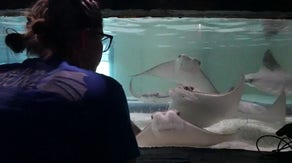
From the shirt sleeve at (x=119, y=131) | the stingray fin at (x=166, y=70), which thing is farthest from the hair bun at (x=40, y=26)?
the stingray fin at (x=166, y=70)

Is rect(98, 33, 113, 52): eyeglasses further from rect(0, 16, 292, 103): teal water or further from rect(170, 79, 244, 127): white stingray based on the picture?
Result: rect(0, 16, 292, 103): teal water

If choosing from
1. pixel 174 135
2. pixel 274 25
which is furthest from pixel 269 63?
pixel 174 135

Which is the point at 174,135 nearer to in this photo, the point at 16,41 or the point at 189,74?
the point at 16,41

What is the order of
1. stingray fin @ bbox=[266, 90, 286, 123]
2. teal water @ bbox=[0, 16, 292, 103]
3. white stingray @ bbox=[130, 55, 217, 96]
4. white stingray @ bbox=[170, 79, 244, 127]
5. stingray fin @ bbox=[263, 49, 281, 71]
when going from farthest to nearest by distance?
teal water @ bbox=[0, 16, 292, 103] < stingray fin @ bbox=[263, 49, 281, 71] < white stingray @ bbox=[130, 55, 217, 96] < stingray fin @ bbox=[266, 90, 286, 123] < white stingray @ bbox=[170, 79, 244, 127]

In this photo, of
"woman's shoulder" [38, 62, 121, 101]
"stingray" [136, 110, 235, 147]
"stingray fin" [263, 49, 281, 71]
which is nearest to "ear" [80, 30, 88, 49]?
"woman's shoulder" [38, 62, 121, 101]

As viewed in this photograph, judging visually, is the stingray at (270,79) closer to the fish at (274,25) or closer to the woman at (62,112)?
the fish at (274,25)

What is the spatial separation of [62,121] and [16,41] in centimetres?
33

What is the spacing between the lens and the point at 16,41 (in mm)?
1021

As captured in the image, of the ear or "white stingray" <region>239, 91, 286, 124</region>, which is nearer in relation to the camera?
the ear

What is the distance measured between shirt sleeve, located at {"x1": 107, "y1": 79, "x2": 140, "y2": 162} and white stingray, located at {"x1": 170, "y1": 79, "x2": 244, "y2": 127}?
1.94 m

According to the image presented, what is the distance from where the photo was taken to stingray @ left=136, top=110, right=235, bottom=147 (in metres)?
2.32

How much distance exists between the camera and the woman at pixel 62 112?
0.81 m

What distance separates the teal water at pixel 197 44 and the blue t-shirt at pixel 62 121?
5.43 m

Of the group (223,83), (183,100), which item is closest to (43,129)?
(183,100)
